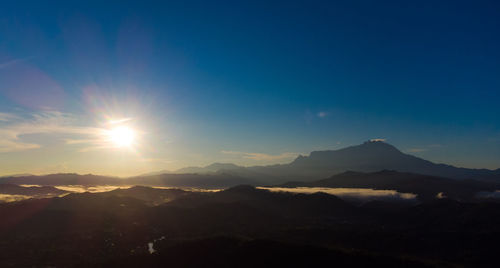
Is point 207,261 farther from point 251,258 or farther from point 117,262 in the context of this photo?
point 117,262

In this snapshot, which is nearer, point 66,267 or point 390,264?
point 390,264

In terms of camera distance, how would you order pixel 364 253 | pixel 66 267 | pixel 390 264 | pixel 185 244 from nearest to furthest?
pixel 390 264
pixel 364 253
pixel 185 244
pixel 66 267

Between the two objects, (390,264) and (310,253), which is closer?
(390,264)

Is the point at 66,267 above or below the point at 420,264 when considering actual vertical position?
below

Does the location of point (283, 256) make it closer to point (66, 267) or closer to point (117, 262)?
point (117, 262)


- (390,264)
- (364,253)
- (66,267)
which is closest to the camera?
(390,264)

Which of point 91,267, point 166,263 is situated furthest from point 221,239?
point 91,267

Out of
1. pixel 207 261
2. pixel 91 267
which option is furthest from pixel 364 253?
pixel 91 267

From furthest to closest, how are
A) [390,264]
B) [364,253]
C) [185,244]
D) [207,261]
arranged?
1. [185,244]
2. [207,261]
3. [364,253]
4. [390,264]

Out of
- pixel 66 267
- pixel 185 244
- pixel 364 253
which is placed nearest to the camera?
pixel 364 253
